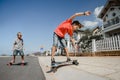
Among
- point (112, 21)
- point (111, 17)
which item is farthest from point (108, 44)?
point (111, 17)

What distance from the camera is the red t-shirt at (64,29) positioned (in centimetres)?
441

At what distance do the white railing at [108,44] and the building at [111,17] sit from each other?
10608 mm

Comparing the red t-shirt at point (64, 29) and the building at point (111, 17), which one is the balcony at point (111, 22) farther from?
the red t-shirt at point (64, 29)

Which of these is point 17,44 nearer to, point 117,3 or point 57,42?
point 57,42

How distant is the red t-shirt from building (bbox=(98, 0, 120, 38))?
60.1 ft

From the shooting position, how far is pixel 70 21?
4402 mm

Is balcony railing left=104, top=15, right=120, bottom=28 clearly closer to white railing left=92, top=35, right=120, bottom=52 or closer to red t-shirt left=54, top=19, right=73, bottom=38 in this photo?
white railing left=92, top=35, right=120, bottom=52

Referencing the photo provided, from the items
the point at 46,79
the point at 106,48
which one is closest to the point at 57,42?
the point at 46,79

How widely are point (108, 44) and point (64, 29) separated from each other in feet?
23.7

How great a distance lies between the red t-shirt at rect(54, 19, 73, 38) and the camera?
4.41 m

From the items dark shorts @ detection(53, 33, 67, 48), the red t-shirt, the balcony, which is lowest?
dark shorts @ detection(53, 33, 67, 48)

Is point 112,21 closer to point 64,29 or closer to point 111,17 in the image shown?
point 111,17

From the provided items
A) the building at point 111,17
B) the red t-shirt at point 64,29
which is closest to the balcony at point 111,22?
the building at point 111,17

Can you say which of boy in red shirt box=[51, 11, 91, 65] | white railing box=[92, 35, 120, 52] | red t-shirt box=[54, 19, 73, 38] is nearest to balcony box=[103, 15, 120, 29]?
white railing box=[92, 35, 120, 52]
